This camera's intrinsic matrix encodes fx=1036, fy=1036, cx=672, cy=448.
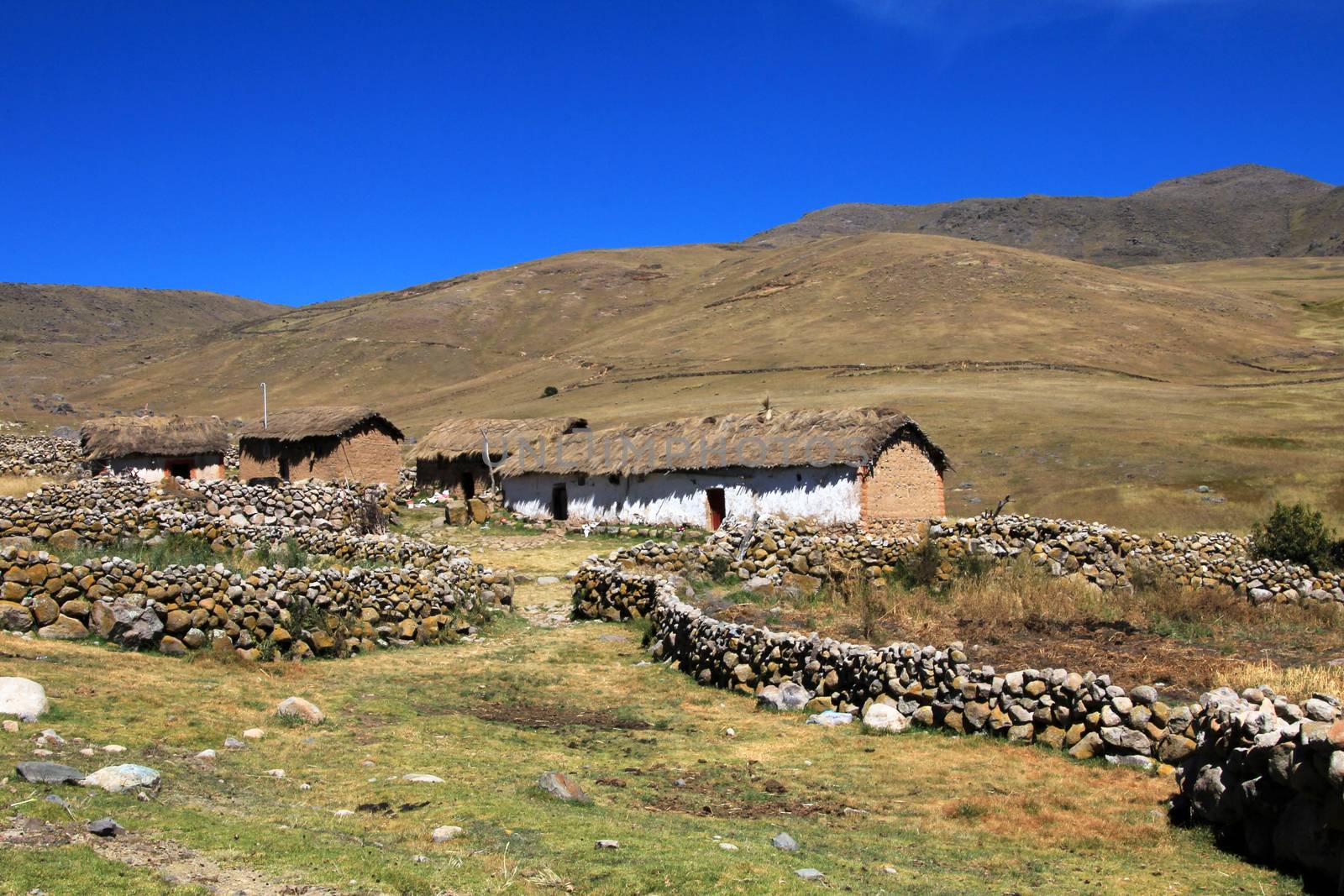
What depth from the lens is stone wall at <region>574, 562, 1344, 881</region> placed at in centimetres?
636

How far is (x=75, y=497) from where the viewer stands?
837 inches

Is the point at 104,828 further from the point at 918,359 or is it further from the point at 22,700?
the point at 918,359

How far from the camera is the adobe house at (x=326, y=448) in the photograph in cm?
3569

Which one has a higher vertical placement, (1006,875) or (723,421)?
(723,421)

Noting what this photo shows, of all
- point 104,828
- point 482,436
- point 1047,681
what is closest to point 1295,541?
point 1047,681

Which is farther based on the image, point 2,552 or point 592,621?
point 592,621

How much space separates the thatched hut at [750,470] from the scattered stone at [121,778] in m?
21.3

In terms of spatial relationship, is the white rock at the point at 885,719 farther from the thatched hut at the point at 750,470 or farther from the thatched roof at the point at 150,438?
the thatched roof at the point at 150,438

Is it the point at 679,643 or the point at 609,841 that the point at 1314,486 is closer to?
the point at 679,643

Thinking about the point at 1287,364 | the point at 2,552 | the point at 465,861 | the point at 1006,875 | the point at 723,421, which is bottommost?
the point at 1006,875

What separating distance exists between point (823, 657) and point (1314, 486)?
1060 inches

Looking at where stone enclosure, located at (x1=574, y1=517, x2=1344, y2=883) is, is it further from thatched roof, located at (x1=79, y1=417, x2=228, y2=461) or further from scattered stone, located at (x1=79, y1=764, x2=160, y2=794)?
thatched roof, located at (x1=79, y1=417, x2=228, y2=461)

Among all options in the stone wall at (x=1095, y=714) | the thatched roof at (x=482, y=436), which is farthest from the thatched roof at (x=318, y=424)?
the stone wall at (x=1095, y=714)

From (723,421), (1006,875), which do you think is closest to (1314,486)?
(723,421)
